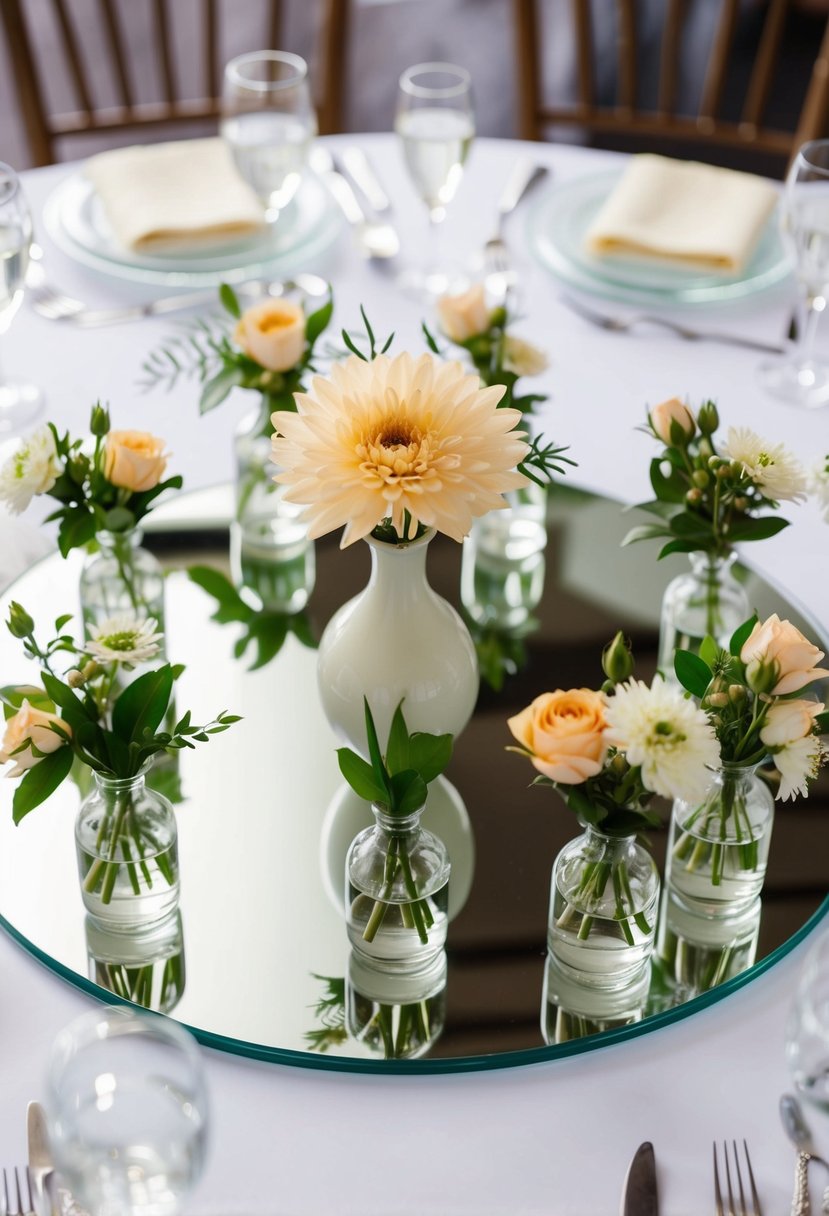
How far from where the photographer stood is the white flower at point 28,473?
3.88ft

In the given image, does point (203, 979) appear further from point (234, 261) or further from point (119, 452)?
point (234, 261)

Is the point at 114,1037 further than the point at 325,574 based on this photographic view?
No

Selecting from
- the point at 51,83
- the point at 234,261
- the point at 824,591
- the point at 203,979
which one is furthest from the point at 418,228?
the point at 51,83

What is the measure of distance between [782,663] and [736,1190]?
0.33 m

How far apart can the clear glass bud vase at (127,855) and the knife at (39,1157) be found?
6.7 inches

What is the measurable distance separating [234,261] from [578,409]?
47cm

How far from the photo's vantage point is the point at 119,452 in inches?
48.0

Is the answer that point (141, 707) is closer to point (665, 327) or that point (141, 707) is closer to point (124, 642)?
point (124, 642)

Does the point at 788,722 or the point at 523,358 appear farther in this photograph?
the point at 523,358

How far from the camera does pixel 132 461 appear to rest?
122 cm

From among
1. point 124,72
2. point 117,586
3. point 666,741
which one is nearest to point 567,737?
point 666,741

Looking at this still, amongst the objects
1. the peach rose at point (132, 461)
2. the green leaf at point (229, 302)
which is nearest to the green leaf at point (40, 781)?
the peach rose at point (132, 461)

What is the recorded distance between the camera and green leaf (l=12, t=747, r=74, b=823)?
39.6 inches

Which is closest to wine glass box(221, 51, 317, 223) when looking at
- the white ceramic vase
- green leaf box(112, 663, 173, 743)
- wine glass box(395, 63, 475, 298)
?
wine glass box(395, 63, 475, 298)
